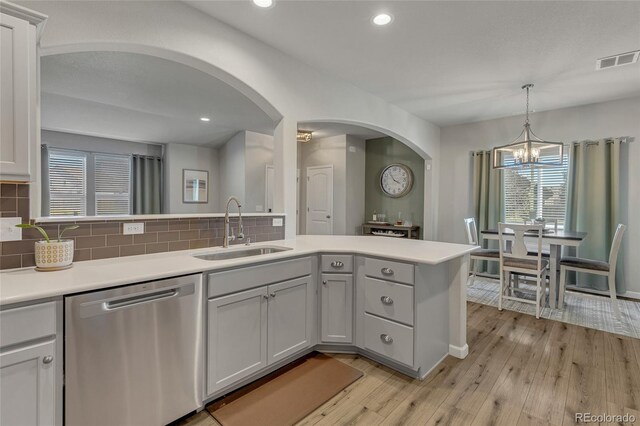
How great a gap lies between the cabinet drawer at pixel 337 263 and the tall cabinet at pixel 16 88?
1861mm

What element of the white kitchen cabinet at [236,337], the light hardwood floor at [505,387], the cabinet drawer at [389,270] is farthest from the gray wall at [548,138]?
the white kitchen cabinet at [236,337]

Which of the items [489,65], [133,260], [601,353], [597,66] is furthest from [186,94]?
[601,353]

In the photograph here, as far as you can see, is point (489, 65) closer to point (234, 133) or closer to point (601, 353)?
point (601, 353)

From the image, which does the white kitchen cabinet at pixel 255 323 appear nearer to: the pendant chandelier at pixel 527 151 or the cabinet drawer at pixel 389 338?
the cabinet drawer at pixel 389 338

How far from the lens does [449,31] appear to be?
264cm

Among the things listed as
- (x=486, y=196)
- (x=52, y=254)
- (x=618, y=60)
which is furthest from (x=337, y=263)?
(x=486, y=196)

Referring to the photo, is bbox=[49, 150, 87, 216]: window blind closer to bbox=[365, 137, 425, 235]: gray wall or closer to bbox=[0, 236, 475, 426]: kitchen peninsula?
bbox=[0, 236, 475, 426]: kitchen peninsula

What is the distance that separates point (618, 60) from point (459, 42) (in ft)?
5.70

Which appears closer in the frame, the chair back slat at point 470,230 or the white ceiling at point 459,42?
the white ceiling at point 459,42

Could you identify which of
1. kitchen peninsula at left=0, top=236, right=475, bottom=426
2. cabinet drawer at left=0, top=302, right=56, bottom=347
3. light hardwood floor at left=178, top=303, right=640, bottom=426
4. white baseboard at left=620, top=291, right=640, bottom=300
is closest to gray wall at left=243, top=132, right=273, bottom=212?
kitchen peninsula at left=0, top=236, right=475, bottom=426

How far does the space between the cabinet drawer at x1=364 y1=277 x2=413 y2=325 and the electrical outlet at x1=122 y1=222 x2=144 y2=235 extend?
5.54 ft

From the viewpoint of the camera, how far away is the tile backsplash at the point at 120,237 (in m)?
1.66

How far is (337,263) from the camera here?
2.48m

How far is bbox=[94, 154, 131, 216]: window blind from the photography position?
6.02m
